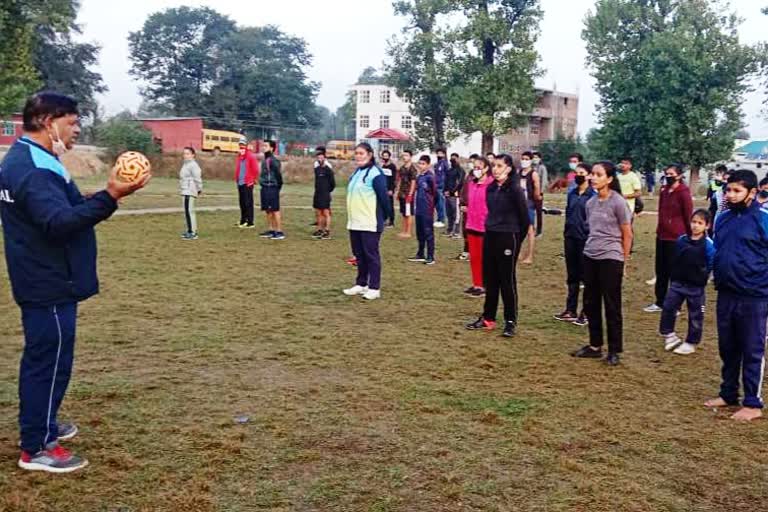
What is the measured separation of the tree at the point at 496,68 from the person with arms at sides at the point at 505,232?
3715cm

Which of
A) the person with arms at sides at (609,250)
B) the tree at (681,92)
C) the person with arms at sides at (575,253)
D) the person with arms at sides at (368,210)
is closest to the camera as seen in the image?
the person with arms at sides at (609,250)

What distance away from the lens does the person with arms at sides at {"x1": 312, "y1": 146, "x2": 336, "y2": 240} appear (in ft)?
51.8

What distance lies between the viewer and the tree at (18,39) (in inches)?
1013

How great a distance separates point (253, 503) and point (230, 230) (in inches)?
531

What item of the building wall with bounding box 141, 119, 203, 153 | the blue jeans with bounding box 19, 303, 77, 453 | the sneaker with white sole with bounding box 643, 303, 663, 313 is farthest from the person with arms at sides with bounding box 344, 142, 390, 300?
the building wall with bounding box 141, 119, 203, 153

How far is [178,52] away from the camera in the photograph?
76.2 m

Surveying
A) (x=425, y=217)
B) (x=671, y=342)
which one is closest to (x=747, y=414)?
(x=671, y=342)

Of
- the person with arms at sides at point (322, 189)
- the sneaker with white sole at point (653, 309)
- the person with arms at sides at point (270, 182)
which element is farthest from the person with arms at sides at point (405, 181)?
the sneaker with white sole at point (653, 309)

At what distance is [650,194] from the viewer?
47.2 meters

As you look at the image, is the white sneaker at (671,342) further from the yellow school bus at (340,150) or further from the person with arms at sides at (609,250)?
the yellow school bus at (340,150)

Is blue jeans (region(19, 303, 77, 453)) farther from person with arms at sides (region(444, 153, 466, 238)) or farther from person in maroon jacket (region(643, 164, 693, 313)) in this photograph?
person with arms at sides (region(444, 153, 466, 238))

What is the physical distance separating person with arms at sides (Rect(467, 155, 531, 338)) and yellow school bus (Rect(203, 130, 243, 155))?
5091 centimetres

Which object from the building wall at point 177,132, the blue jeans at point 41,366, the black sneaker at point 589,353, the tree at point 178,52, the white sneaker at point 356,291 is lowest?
the black sneaker at point 589,353

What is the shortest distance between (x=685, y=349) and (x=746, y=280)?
84.1 inches
